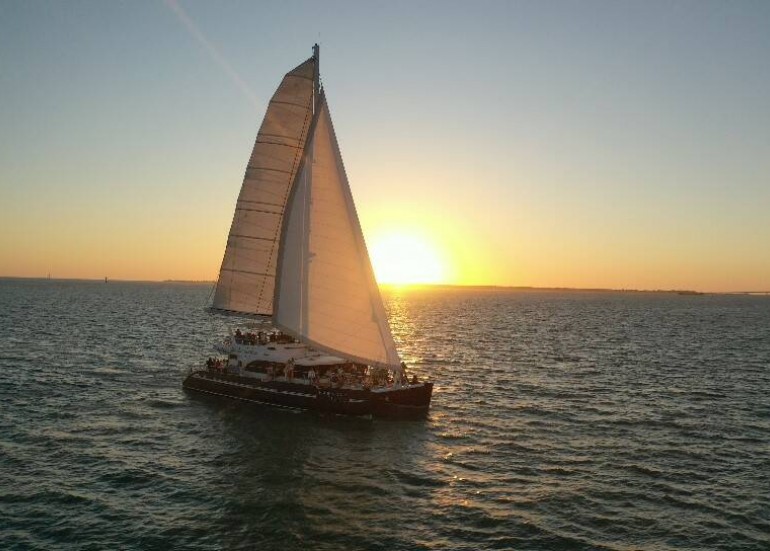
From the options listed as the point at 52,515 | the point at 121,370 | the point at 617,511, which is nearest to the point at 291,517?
the point at 52,515

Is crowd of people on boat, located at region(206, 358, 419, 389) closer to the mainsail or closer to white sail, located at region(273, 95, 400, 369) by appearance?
the mainsail

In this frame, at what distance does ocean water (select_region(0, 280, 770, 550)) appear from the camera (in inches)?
816

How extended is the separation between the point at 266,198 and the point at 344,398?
14.2 m

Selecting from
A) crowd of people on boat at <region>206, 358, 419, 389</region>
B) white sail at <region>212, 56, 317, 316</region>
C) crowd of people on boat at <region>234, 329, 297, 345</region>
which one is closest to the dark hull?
crowd of people on boat at <region>206, 358, 419, 389</region>

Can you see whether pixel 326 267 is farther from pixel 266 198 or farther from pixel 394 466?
pixel 394 466

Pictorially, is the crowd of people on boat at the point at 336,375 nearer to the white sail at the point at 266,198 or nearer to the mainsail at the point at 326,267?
the mainsail at the point at 326,267

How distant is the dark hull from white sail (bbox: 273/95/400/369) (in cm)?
297

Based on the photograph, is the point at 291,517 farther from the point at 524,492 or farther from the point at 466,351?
the point at 466,351

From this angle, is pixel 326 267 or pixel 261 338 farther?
pixel 261 338

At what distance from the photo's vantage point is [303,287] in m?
33.3

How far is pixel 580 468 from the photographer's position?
27.5 m

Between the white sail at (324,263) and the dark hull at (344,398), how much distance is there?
2.97 m

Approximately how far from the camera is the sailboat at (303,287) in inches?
1312

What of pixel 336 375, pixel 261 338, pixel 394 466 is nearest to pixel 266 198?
pixel 261 338
